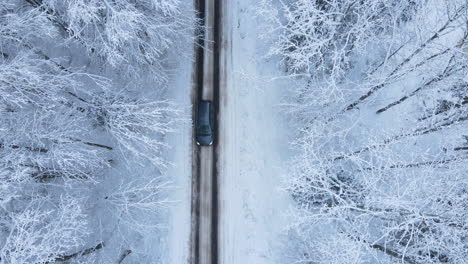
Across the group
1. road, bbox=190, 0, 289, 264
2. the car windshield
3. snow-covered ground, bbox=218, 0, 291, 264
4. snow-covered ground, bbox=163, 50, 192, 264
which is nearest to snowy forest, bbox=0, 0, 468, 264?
snow-covered ground, bbox=163, 50, 192, 264

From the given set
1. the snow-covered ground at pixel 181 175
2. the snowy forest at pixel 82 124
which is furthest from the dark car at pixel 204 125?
the snowy forest at pixel 82 124

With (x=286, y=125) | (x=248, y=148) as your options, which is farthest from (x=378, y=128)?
(x=248, y=148)

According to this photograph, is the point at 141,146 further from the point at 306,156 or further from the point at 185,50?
the point at 306,156

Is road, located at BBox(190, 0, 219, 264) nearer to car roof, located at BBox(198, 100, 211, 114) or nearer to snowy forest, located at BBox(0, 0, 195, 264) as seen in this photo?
car roof, located at BBox(198, 100, 211, 114)

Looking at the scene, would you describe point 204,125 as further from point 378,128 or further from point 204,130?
point 378,128

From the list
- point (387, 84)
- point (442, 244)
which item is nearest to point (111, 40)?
point (387, 84)

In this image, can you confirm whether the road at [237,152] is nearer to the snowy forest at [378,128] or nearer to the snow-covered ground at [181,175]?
the snow-covered ground at [181,175]
